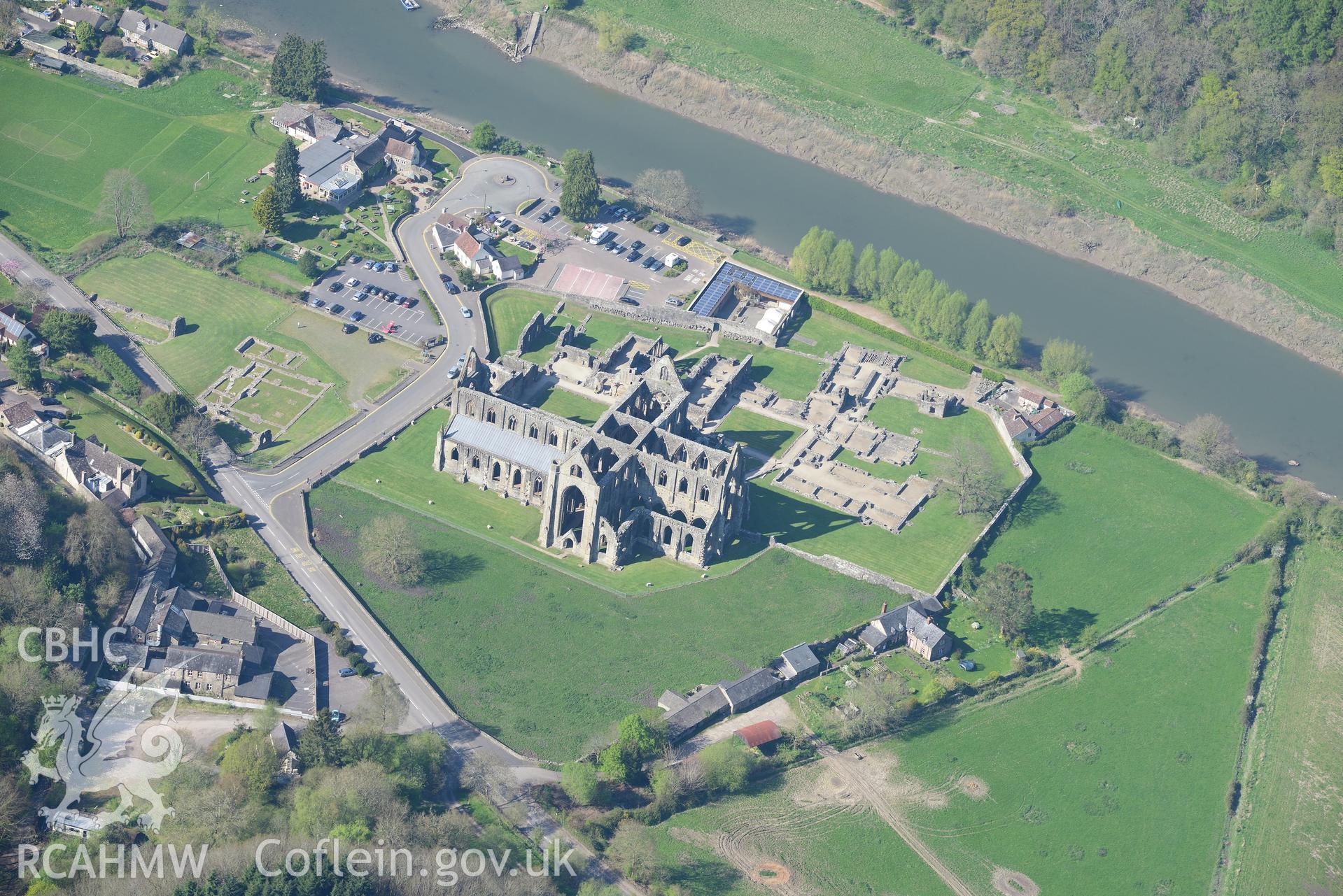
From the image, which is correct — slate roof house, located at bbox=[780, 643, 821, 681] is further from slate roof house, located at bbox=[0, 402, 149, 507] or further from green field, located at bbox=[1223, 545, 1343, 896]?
slate roof house, located at bbox=[0, 402, 149, 507]

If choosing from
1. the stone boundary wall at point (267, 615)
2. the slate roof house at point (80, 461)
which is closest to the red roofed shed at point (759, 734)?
the stone boundary wall at point (267, 615)

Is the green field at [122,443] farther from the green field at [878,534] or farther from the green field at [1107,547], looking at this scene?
the green field at [1107,547]

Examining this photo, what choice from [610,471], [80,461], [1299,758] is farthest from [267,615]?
[1299,758]

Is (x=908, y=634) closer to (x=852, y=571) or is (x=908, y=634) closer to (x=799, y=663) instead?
(x=852, y=571)

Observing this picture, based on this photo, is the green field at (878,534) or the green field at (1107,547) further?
the green field at (878,534)

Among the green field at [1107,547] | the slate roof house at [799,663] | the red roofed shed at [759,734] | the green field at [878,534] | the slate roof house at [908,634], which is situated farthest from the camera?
the green field at [878,534]

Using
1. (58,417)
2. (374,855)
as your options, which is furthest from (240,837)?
(58,417)
